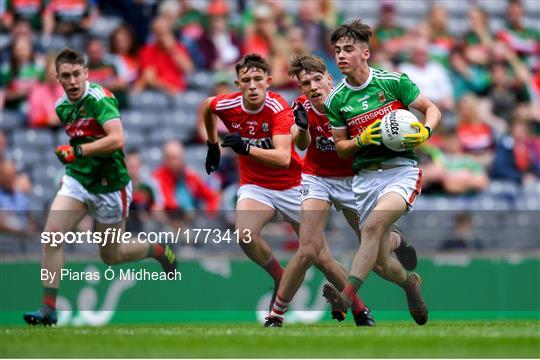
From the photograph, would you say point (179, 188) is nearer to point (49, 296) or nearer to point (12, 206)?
point (12, 206)

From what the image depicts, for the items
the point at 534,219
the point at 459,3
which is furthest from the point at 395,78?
the point at 459,3

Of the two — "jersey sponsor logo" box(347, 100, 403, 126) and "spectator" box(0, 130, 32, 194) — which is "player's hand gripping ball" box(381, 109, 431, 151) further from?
"spectator" box(0, 130, 32, 194)

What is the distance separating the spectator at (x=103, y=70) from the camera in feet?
51.3

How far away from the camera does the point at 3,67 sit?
51.5 feet

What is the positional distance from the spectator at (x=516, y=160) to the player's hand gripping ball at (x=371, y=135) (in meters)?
8.22

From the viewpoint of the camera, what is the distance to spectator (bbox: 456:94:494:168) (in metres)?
17.6

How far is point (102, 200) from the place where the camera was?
11438 mm

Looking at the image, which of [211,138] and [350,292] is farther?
[211,138]

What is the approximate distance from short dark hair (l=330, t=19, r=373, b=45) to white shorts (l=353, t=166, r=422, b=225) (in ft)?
3.74

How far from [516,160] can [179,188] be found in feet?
18.7

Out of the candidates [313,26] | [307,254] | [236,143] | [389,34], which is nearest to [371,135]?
[236,143]

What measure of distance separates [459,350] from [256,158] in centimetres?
315

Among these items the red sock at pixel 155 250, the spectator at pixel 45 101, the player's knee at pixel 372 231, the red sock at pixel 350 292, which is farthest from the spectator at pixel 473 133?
the red sock at pixel 350 292

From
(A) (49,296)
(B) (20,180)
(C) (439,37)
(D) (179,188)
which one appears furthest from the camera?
(C) (439,37)
